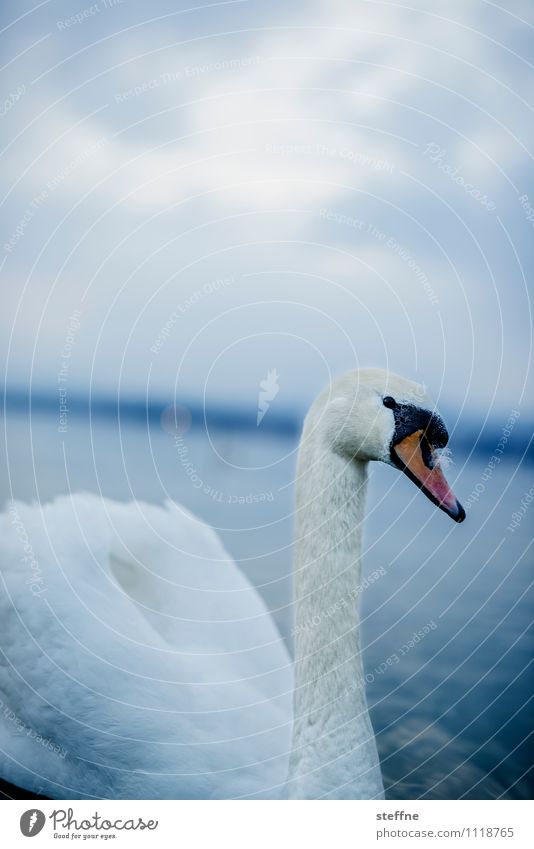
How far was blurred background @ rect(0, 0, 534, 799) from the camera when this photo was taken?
4.47 ft

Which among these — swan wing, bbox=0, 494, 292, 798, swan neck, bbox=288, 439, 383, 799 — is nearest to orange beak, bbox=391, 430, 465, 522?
swan neck, bbox=288, 439, 383, 799

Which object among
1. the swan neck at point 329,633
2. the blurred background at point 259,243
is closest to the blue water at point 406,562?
the blurred background at point 259,243

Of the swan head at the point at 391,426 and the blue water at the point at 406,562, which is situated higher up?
the swan head at the point at 391,426

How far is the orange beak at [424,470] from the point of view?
1.10 metres

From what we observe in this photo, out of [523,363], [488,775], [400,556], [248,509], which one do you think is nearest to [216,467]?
[248,509]

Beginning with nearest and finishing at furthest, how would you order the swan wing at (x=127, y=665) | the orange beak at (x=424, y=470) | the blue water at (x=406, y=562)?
1. the orange beak at (x=424, y=470)
2. the swan wing at (x=127, y=665)
3. the blue water at (x=406, y=562)

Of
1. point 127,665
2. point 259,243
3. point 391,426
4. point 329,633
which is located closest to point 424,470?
point 391,426

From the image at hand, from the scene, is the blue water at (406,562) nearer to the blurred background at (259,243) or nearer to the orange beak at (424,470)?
the blurred background at (259,243)

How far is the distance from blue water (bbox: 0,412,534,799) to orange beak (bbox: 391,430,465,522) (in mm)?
194

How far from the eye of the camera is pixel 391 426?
3.82 feet

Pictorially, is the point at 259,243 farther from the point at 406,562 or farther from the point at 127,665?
the point at 127,665

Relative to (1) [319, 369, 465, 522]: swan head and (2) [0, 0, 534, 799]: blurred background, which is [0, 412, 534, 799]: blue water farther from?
(1) [319, 369, 465, 522]: swan head

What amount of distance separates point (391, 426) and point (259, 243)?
460 mm

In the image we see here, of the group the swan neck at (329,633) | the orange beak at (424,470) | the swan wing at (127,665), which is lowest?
the swan wing at (127,665)
